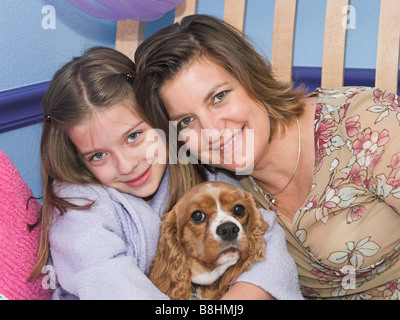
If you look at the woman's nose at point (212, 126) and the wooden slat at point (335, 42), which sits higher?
the wooden slat at point (335, 42)

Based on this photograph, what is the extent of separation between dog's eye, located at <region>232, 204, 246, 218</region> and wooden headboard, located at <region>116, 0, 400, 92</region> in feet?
2.66

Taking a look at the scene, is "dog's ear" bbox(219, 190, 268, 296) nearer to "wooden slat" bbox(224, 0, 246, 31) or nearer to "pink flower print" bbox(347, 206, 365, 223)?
"pink flower print" bbox(347, 206, 365, 223)

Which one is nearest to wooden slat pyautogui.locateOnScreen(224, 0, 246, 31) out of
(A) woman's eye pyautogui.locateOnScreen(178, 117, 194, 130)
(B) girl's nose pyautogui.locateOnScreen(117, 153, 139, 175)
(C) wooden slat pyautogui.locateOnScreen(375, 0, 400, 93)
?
(C) wooden slat pyautogui.locateOnScreen(375, 0, 400, 93)

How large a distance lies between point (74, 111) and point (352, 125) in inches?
31.3

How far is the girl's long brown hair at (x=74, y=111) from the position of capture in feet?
4.81

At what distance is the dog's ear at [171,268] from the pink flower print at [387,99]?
0.67 meters

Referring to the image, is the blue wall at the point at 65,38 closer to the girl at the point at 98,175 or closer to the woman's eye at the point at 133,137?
the girl at the point at 98,175

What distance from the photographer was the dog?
1.36 meters

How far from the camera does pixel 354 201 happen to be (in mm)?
1447

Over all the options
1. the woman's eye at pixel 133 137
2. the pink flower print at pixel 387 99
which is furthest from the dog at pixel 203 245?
the pink flower print at pixel 387 99

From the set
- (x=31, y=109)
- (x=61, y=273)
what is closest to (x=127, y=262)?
(x=61, y=273)

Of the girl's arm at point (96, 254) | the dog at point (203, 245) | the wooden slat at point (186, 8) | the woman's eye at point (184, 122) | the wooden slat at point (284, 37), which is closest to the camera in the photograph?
the girl's arm at point (96, 254)

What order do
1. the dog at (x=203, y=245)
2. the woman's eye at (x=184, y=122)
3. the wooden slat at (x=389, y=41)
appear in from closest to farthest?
the dog at (x=203, y=245) → the woman's eye at (x=184, y=122) → the wooden slat at (x=389, y=41)

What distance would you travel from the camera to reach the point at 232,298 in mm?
1316
